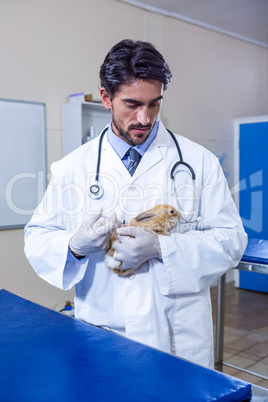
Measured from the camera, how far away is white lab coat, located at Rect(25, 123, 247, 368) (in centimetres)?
132

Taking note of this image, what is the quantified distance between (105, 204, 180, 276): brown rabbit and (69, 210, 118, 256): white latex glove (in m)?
0.04

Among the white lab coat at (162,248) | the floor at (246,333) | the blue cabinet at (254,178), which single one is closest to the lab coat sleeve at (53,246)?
the white lab coat at (162,248)

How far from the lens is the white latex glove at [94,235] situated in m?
1.27

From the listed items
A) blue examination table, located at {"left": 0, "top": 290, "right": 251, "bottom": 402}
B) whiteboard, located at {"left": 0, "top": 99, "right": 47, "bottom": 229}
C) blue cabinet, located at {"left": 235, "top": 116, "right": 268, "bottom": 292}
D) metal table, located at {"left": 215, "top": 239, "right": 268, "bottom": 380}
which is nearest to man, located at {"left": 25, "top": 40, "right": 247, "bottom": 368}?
blue examination table, located at {"left": 0, "top": 290, "right": 251, "bottom": 402}

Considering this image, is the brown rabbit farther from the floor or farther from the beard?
the floor

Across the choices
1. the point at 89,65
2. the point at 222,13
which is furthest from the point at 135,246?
the point at 222,13

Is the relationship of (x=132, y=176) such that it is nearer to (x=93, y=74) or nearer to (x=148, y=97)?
(x=148, y=97)

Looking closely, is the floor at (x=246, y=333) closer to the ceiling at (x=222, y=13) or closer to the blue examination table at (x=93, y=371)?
the blue examination table at (x=93, y=371)

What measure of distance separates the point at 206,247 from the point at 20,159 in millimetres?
A: 2167

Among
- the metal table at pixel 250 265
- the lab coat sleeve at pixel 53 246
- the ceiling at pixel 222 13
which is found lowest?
the metal table at pixel 250 265

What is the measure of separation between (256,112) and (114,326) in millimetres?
4418

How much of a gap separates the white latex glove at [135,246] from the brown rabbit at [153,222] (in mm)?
25

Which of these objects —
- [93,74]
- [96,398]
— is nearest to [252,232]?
[93,74]

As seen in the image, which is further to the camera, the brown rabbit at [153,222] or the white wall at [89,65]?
the white wall at [89,65]
